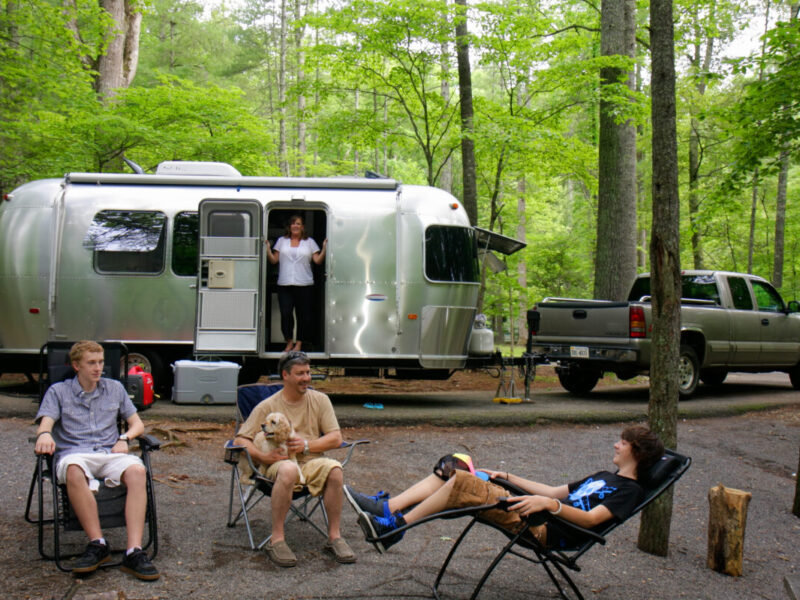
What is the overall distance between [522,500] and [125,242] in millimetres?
6569

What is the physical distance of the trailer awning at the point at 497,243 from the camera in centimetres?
960

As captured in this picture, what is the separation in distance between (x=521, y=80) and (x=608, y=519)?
31.9 feet

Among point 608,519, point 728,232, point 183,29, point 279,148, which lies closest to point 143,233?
point 608,519

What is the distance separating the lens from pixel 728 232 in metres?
23.6

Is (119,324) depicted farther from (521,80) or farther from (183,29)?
(183,29)

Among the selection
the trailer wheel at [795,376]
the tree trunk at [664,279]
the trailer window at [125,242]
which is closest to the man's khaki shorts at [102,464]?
the tree trunk at [664,279]

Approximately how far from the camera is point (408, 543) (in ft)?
14.0

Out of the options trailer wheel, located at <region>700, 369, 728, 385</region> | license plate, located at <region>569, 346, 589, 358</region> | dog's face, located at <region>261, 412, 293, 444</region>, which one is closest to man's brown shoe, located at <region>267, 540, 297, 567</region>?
dog's face, located at <region>261, 412, 293, 444</region>

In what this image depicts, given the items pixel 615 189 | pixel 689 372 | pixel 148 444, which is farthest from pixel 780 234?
pixel 148 444

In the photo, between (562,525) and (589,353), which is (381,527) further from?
(589,353)

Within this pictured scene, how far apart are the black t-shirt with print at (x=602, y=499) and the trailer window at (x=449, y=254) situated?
507 cm

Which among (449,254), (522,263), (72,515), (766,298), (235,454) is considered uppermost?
(522,263)

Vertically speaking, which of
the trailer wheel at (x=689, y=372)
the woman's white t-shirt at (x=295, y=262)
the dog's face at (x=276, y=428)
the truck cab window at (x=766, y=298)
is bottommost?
the trailer wheel at (x=689, y=372)

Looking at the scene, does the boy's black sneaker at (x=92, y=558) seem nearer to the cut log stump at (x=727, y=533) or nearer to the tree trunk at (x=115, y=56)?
the cut log stump at (x=727, y=533)
